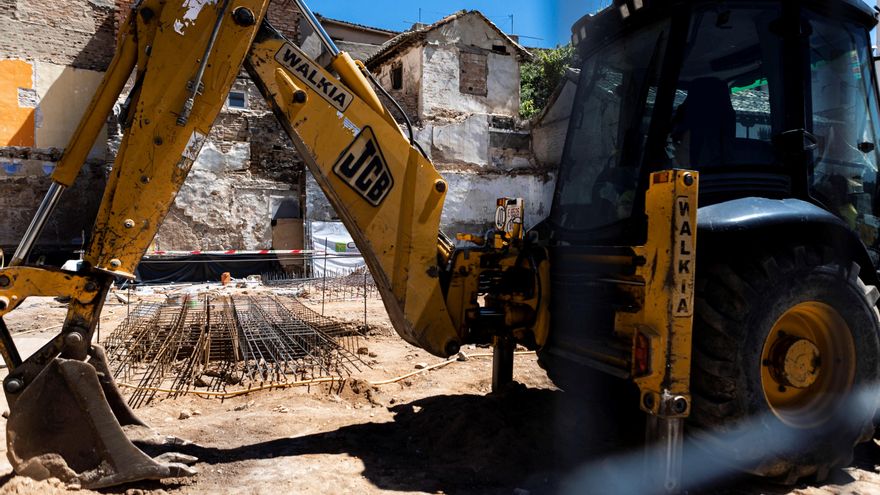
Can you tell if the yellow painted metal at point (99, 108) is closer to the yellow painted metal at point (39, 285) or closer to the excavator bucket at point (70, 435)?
the yellow painted metal at point (39, 285)

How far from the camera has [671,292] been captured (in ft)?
9.56

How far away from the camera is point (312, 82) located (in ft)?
12.0

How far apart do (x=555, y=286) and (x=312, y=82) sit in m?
2.02

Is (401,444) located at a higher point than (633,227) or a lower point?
lower

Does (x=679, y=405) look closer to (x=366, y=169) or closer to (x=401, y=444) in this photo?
(x=401, y=444)

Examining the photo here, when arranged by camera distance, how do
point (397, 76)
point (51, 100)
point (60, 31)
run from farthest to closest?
point (397, 76) → point (60, 31) → point (51, 100)

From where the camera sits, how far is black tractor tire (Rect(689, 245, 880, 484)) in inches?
122

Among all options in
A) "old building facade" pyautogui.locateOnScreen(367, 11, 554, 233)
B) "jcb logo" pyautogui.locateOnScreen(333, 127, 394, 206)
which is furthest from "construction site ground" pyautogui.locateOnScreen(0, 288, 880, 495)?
"old building facade" pyautogui.locateOnScreen(367, 11, 554, 233)

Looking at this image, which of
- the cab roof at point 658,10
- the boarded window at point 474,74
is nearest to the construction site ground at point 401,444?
the cab roof at point 658,10

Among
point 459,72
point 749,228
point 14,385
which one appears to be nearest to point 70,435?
point 14,385

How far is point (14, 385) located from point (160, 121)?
1.57m

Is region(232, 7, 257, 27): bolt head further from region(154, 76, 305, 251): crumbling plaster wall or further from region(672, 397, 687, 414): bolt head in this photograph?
region(154, 76, 305, 251): crumbling plaster wall

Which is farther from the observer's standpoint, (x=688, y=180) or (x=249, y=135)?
(x=249, y=135)

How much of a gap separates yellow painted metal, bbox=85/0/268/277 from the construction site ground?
1.31m
